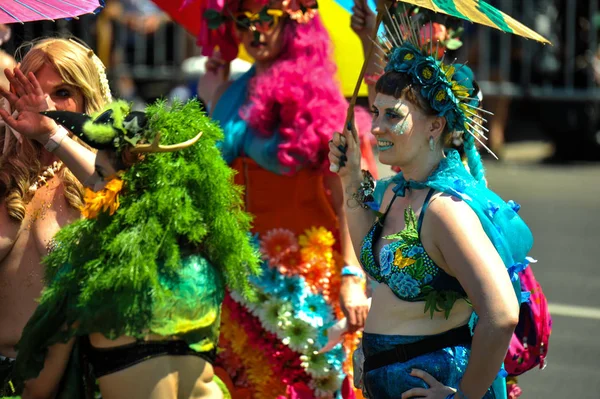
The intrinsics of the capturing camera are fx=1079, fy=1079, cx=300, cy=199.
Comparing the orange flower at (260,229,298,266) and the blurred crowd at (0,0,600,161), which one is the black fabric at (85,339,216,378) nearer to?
the orange flower at (260,229,298,266)

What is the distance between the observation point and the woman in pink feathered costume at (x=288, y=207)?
4.46m

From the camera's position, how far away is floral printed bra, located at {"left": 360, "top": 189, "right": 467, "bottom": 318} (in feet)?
9.80

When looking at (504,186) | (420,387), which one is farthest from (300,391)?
(504,186)

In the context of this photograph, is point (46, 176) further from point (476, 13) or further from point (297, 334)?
point (476, 13)

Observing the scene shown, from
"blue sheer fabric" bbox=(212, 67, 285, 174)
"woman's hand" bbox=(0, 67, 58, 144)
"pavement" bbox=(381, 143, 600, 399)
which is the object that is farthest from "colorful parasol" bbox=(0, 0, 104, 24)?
"pavement" bbox=(381, 143, 600, 399)

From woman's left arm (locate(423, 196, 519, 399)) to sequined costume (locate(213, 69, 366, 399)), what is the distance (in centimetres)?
161

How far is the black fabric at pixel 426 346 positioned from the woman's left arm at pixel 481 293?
0.17 m

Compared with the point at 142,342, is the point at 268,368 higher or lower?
lower

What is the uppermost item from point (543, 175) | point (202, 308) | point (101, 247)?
point (101, 247)

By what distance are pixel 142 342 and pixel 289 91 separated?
5.74 ft

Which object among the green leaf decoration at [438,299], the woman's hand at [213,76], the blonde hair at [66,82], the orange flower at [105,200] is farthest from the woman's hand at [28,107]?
the woman's hand at [213,76]

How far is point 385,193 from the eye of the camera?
341 cm

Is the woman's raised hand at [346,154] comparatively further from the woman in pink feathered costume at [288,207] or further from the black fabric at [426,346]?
the woman in pink feathered costume at [288,207]

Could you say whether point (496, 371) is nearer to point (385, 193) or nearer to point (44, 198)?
point (385, 193)
